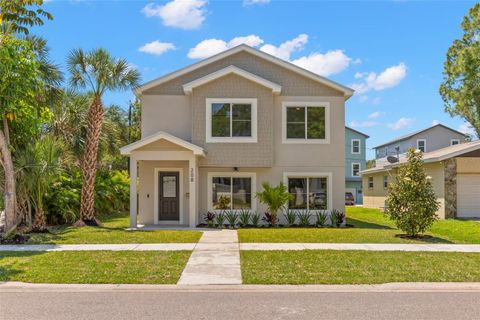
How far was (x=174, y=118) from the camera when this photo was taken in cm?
1853

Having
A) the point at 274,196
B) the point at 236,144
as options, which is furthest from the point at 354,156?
the point at 274,196

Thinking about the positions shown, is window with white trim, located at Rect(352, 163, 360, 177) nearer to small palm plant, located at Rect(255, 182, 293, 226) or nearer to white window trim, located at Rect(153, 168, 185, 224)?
small palm plant, located at Rect(255, 182, 293, 226)

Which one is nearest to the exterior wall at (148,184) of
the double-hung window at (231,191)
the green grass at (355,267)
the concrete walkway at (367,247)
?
the double-hung window at (231,191)

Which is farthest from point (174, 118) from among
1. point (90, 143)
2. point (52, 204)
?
point (52, 204)

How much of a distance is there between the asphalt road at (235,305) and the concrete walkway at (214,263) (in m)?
A: 0.72

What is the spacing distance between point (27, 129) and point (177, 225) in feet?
23.0

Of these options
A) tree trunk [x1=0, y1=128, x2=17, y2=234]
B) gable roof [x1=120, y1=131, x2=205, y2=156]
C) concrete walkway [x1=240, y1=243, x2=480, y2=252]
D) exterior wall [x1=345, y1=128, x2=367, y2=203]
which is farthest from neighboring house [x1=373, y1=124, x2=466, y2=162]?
tree trunk [x1=0, y1=128, x2=17, y2=234]

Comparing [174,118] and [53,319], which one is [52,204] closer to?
[174,118]

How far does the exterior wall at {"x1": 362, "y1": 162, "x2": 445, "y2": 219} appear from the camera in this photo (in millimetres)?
21938

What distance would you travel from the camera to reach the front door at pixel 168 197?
1839cm

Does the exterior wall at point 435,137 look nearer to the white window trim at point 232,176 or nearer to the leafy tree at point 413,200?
the white window trim at point 232,176

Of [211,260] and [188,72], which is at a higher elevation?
[188,72]

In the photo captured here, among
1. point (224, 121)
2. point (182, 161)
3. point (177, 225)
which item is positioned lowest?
point (177, 225)

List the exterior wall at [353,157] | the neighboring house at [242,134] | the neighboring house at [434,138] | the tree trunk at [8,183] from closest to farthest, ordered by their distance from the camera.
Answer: the tree trunk at [8,183], the neighboring house at [242,134], the neighboring house at [434,138], the exterior wall at [353,157]
